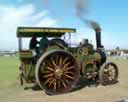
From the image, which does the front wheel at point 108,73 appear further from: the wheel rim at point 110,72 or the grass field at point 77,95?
the grass field at point 77,95

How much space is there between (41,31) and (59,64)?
123 centimetres

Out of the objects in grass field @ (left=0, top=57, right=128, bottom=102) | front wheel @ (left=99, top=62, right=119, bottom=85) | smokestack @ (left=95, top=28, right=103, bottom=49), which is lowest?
grass field @ (left=0, top=57, right=128, bottom=102)

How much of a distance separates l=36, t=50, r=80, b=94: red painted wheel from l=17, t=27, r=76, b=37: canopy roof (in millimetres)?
824

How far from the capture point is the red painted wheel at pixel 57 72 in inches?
372

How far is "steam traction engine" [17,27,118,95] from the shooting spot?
9555 mm

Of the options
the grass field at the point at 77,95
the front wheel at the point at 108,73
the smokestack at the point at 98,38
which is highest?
the smokestack at the point at 98,38

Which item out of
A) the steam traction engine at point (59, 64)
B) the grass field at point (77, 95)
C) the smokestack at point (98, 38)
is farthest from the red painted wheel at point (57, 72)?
the smokestack at point (98, 38)

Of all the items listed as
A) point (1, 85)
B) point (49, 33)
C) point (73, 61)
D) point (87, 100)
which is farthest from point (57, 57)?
point (1, 85)

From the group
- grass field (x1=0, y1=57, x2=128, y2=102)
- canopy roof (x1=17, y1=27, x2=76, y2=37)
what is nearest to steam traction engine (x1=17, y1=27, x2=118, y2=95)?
canopy roof (x1=17, y1=27, x2=76, y2=37)

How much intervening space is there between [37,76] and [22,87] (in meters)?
2.24

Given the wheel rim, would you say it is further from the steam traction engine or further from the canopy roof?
the canopy roof

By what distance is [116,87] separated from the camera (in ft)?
34.2

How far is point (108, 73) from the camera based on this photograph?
11.2 meters

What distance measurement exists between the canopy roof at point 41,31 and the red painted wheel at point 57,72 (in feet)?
2.70
